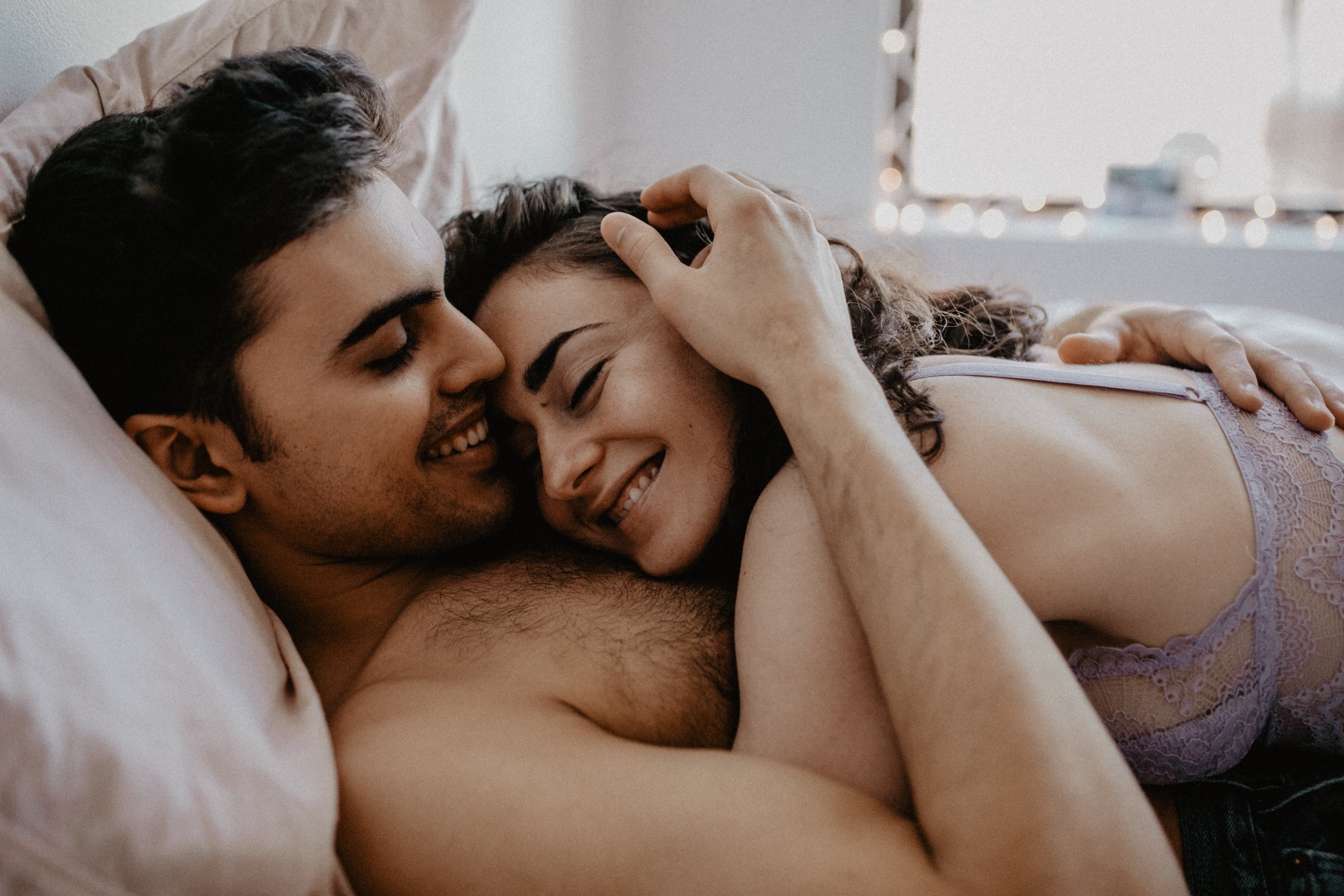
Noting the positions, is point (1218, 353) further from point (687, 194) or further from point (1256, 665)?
point (687, 194)

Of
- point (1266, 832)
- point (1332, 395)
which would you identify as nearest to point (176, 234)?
point (1266, 832)

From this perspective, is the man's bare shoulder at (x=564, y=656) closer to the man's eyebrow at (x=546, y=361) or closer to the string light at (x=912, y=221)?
the man's eyebrow at (x=546, y=361)

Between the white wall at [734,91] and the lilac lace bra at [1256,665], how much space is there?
85.0 inches

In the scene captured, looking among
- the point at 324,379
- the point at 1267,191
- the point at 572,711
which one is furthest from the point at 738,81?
the point at 572,711

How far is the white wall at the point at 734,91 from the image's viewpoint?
10.1 ft

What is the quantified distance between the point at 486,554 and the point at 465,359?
0.30m

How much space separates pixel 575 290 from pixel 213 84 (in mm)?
451

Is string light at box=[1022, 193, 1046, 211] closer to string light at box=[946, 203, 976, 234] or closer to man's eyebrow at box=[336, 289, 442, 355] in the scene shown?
string light at box=[946, 203, 976, 234]

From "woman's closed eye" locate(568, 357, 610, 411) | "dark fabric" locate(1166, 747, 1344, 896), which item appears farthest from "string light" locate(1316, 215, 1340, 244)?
"woman's closed eye" locate(568, 357, 610, 411)

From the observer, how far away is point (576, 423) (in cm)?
107

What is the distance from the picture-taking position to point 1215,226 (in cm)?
308

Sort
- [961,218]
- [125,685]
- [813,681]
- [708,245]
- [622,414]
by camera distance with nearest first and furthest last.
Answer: [125,685], [813,681], [622,414], [708,245], [961,218]

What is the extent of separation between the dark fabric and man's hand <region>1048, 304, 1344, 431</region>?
0.39 m

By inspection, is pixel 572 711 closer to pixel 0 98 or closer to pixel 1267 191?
pixel 0 98
